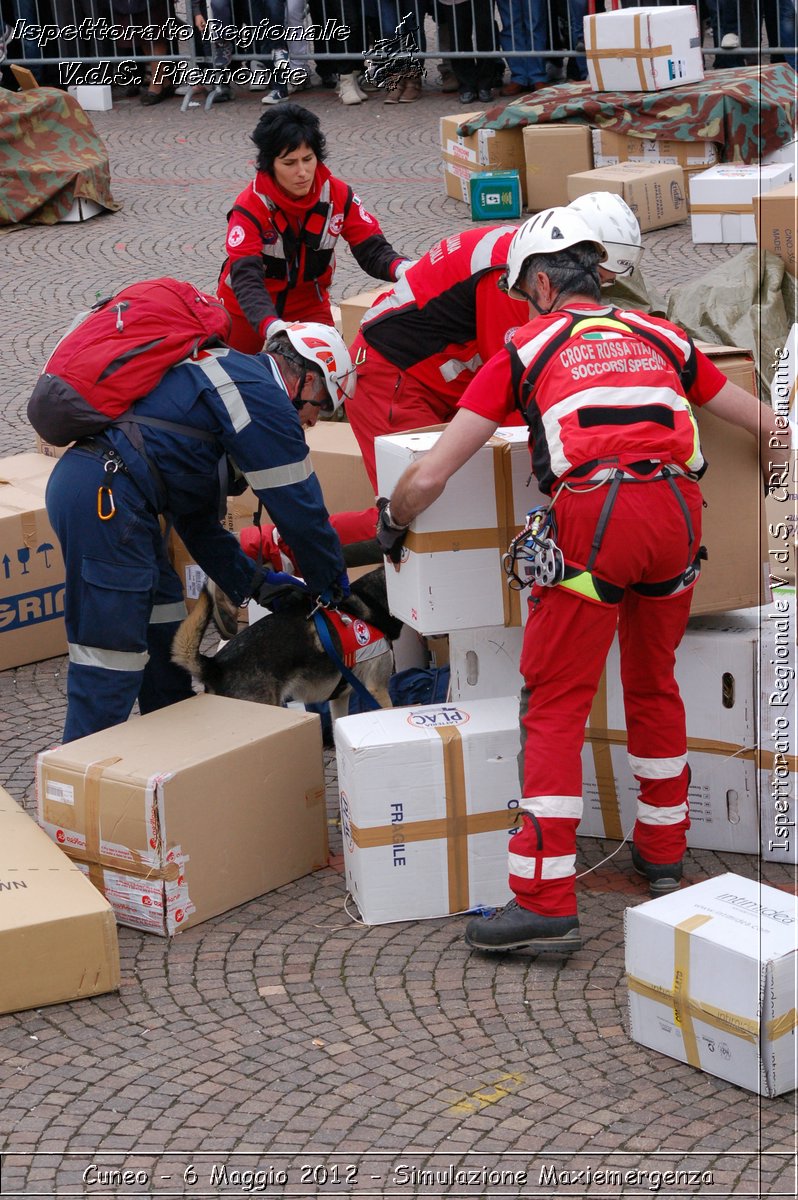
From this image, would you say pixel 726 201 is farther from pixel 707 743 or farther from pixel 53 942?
pixel 53 942

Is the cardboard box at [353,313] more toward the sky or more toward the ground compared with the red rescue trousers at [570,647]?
more toward the sky

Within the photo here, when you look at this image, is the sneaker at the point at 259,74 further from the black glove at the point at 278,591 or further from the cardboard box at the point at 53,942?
the cardboard box at the point at 53,942

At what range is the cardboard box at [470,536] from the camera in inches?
174

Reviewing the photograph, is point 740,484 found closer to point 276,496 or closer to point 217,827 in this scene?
point 276,496

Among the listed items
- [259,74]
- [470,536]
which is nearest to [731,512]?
[470,536]

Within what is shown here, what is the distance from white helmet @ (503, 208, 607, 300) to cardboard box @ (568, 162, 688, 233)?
20.8 feet

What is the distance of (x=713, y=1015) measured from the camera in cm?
358

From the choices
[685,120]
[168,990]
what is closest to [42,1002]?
[168,990]

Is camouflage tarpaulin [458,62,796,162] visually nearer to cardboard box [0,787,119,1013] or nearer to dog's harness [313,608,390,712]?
dog's harness [313,608,390,712]

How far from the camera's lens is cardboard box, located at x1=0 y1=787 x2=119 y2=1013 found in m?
3.98

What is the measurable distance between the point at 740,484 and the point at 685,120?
686cm

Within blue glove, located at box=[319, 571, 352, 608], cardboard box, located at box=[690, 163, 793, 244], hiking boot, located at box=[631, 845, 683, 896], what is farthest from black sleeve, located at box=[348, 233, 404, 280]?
cardboard box, located at box=[690, 163, 793, 244]

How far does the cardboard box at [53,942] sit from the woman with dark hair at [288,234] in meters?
2.83

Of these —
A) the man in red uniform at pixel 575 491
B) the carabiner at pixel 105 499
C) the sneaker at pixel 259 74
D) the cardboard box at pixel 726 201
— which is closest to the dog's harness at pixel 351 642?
the carabiner at pixel 105 499
